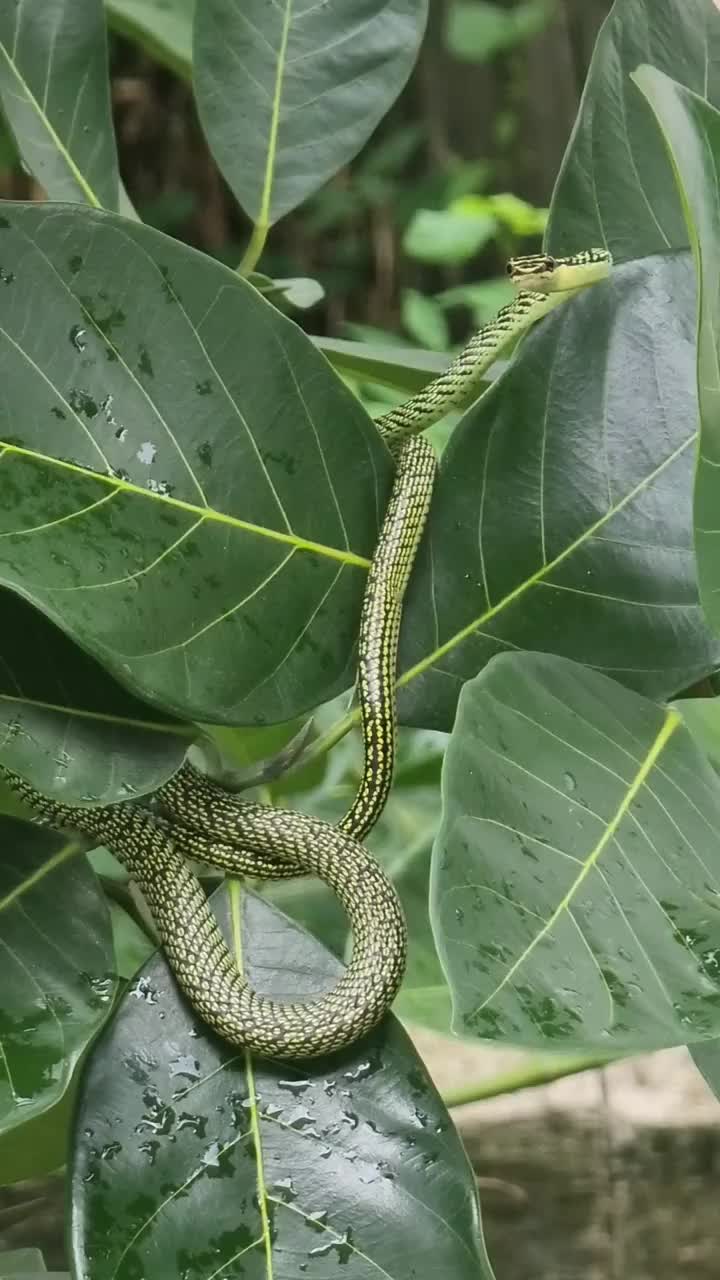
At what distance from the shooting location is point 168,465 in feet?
1.37

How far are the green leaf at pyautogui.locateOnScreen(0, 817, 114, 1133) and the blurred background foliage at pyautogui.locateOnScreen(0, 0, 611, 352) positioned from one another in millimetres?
1995

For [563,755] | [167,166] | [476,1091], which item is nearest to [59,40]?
[563,755]

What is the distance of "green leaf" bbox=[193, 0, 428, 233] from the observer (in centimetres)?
60

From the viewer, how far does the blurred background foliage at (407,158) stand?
2424 mm

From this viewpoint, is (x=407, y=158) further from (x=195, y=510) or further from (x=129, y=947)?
(x=195, y=510)

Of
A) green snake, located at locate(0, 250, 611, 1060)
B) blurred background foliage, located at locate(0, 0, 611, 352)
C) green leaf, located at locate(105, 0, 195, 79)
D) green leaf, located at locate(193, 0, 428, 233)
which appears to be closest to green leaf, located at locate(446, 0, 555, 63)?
blurred background foliage, located at locate(0, 0, 611, 352)

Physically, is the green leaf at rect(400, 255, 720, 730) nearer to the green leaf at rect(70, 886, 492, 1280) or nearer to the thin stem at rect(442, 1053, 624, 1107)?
the green leaf at rect(70, 886, 492, 1280)

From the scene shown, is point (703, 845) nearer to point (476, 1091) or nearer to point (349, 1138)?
point (349, 1138)

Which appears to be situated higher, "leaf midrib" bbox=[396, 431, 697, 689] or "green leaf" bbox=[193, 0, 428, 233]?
"green leaf" bbox=[193, 0, 428, 233]

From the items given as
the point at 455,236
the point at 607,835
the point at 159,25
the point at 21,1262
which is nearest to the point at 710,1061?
the point at 607,835

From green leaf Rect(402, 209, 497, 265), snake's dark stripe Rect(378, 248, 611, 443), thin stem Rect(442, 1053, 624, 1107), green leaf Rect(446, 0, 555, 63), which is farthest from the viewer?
green leaf Rect(446, 0, 555, 63)

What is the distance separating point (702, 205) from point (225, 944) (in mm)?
328

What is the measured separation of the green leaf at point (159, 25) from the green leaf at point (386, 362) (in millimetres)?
408

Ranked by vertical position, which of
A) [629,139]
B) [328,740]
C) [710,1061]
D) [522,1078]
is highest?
[629,139]
